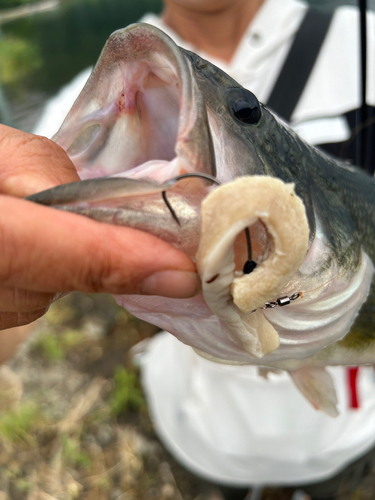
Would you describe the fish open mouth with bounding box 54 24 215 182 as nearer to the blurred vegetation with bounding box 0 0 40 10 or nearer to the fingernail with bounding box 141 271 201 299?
the fingernail with bounding box 141 271 201 299

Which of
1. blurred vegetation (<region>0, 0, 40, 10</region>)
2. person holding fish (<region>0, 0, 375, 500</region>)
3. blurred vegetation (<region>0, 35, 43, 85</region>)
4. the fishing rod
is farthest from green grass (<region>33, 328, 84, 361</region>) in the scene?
blurred vegetation (<region>0, 0, 40, 10</region>)

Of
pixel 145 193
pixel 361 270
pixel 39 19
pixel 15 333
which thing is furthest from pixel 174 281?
pixel 39 19

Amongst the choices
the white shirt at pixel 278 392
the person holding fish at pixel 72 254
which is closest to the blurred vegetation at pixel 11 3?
the white shirt at pixel 278 392

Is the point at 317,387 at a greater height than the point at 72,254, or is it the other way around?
the point at 72,254

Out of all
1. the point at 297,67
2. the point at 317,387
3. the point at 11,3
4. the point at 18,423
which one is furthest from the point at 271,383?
the point at 11,3

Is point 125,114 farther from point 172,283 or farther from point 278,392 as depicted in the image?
point 278,392

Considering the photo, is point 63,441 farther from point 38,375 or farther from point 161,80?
point 161,80
